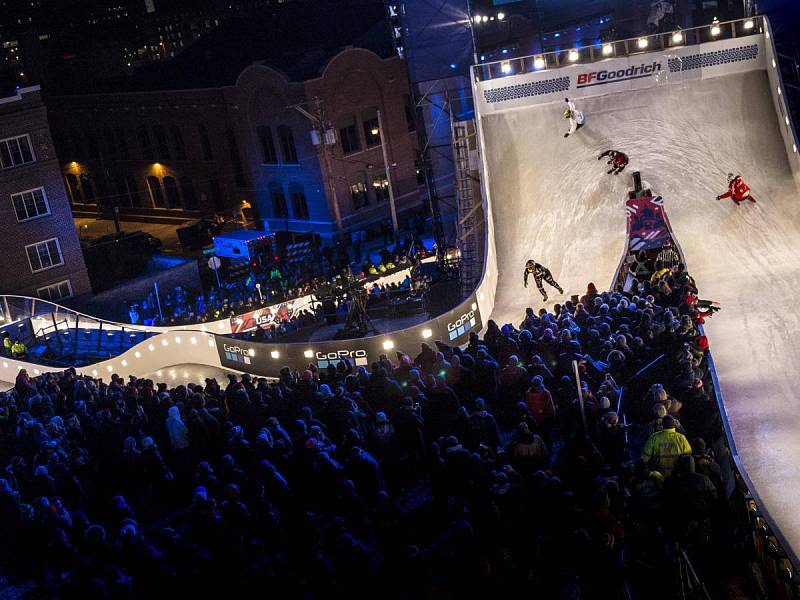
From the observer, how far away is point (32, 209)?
3581 cm

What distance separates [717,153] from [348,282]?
983 centimetres

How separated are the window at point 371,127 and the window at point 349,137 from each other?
1.72ft

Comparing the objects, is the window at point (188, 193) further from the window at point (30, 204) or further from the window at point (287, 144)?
the window at point (30, 204)

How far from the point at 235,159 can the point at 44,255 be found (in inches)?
490

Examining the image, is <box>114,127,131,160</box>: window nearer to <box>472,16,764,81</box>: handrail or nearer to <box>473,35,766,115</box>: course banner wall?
<box>472,16,764,81</box>: handrail

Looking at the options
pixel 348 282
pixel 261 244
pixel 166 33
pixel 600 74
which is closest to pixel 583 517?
pixel 348 282

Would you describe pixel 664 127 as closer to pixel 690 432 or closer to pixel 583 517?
pixel 690 432

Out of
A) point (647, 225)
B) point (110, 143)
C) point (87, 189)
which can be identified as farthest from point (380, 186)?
point (647, 225)

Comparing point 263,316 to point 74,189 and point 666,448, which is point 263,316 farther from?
point 74,189

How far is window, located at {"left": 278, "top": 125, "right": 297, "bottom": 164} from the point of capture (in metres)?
42.3

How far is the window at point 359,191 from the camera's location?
4298cm

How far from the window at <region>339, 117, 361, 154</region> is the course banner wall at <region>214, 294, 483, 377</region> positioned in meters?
20.7

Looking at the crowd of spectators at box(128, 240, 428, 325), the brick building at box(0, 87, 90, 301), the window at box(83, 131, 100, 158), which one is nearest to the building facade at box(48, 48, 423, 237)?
the window at box(83, 131, 100, 158)

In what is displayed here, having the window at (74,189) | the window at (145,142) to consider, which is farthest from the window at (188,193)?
the window at (74,189)
